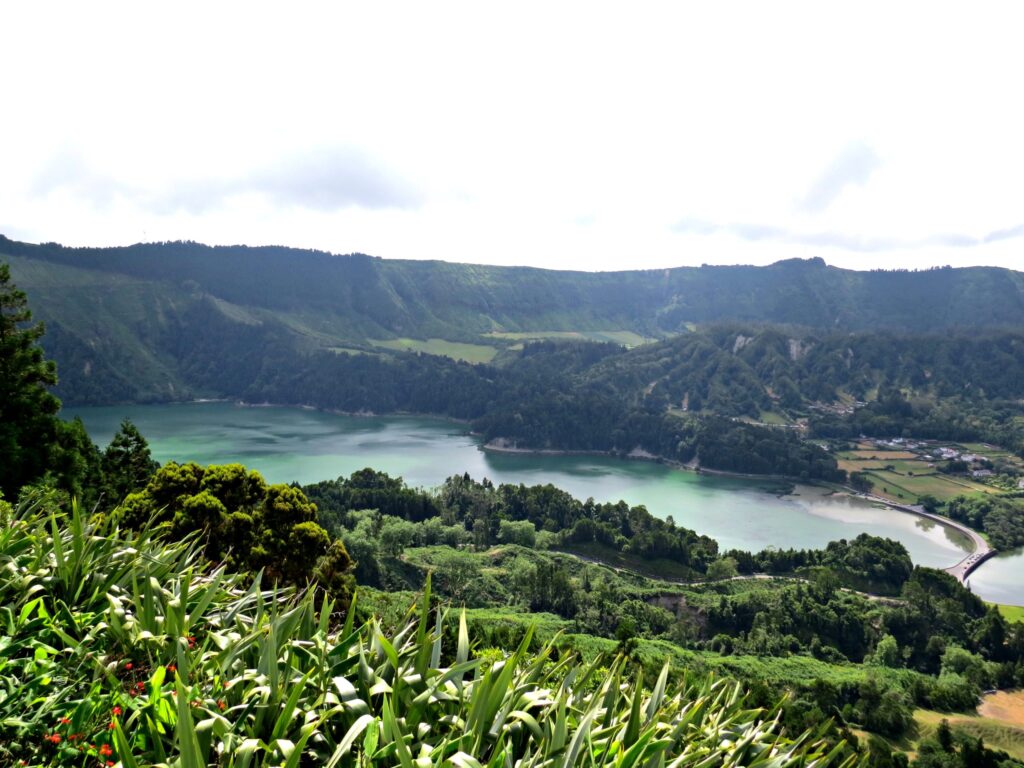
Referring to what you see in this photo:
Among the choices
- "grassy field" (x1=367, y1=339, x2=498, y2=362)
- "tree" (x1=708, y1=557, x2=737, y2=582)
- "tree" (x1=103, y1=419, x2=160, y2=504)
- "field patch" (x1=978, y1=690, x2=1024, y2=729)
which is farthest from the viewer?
"grassy field" (x1=367, y1=339, x2=498, y2=362)

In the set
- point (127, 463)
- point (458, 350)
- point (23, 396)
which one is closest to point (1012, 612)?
point (127, 463)

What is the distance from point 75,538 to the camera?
Result: 193 inches

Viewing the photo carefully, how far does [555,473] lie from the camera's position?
90562 millimetres

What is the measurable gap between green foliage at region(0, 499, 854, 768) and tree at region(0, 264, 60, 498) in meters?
16.7

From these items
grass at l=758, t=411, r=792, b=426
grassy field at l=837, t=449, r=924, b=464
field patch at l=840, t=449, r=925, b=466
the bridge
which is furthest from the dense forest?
grass at l=758, t=411, r=792, b=426

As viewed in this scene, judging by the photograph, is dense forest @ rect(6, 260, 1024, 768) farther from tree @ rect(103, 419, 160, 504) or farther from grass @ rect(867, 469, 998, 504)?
grass @ rect(867, 469, 998, 504)

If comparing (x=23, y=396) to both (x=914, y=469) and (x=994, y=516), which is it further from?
(x=914, y=469)

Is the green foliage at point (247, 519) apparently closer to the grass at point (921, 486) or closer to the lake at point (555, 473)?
the lake at point (555, 473)

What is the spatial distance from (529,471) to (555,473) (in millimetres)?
3755

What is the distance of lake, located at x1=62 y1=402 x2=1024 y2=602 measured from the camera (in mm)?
63781

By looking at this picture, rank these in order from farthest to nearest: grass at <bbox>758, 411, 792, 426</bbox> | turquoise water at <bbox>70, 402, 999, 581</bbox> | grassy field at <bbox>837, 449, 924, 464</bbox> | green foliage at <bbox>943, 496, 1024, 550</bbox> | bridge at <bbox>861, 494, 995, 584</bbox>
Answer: grass at <bbox>758, 411, 792, 426</bbox> < grassy field at <bbox>837, 449, 924, 464</bbox> < turquoise water at <bbox>70, 402, 999, 581</bbox> < green foliage at <bbox>943, 496, 1024, 550</bbox> < bridge at <bbox>861, 494, 995, 584</bbox>

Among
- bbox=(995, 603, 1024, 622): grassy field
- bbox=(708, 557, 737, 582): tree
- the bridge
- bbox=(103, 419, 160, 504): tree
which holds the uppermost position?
bbox=(103, 419, 160, 504): tree

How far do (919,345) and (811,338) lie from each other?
22827mm

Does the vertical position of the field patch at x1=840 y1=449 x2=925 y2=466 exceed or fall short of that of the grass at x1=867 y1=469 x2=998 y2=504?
it exceeds it
